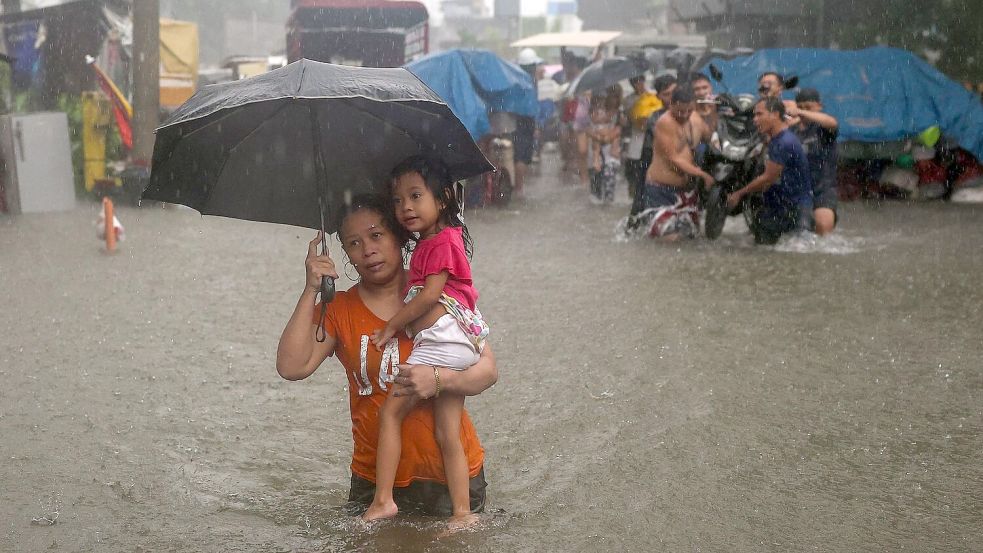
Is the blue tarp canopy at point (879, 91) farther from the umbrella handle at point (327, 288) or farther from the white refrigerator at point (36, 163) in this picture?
the umbrella handle at point (327, 288)

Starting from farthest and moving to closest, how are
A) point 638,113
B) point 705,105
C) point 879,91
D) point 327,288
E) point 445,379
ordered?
point 638,113, point 879,91, point 705,105, point 445,379, point 327,288

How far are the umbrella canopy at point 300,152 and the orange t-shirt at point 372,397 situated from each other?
29cm

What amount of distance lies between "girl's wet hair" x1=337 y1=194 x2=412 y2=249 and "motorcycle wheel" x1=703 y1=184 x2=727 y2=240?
8.00 metres

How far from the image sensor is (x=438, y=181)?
3.76 meters

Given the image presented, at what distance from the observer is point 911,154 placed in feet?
50.5

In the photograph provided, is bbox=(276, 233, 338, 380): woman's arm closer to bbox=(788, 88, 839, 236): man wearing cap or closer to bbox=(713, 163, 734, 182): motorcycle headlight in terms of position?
bbox=(788, 88, 839, 236): man wearing cap

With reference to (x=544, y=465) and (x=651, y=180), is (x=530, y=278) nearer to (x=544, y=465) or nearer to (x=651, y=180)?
(x=651, y=180)

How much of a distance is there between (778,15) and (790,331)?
75.6 feet

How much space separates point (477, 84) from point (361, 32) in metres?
13.6

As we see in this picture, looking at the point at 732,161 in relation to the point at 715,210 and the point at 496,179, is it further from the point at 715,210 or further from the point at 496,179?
the point at 496,179

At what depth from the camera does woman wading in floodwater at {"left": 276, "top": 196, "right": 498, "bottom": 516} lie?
12.3 feet

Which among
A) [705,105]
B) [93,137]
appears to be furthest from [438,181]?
[93,137]

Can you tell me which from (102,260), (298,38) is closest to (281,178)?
(102,260)

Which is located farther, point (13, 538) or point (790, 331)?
point (790, 331)
